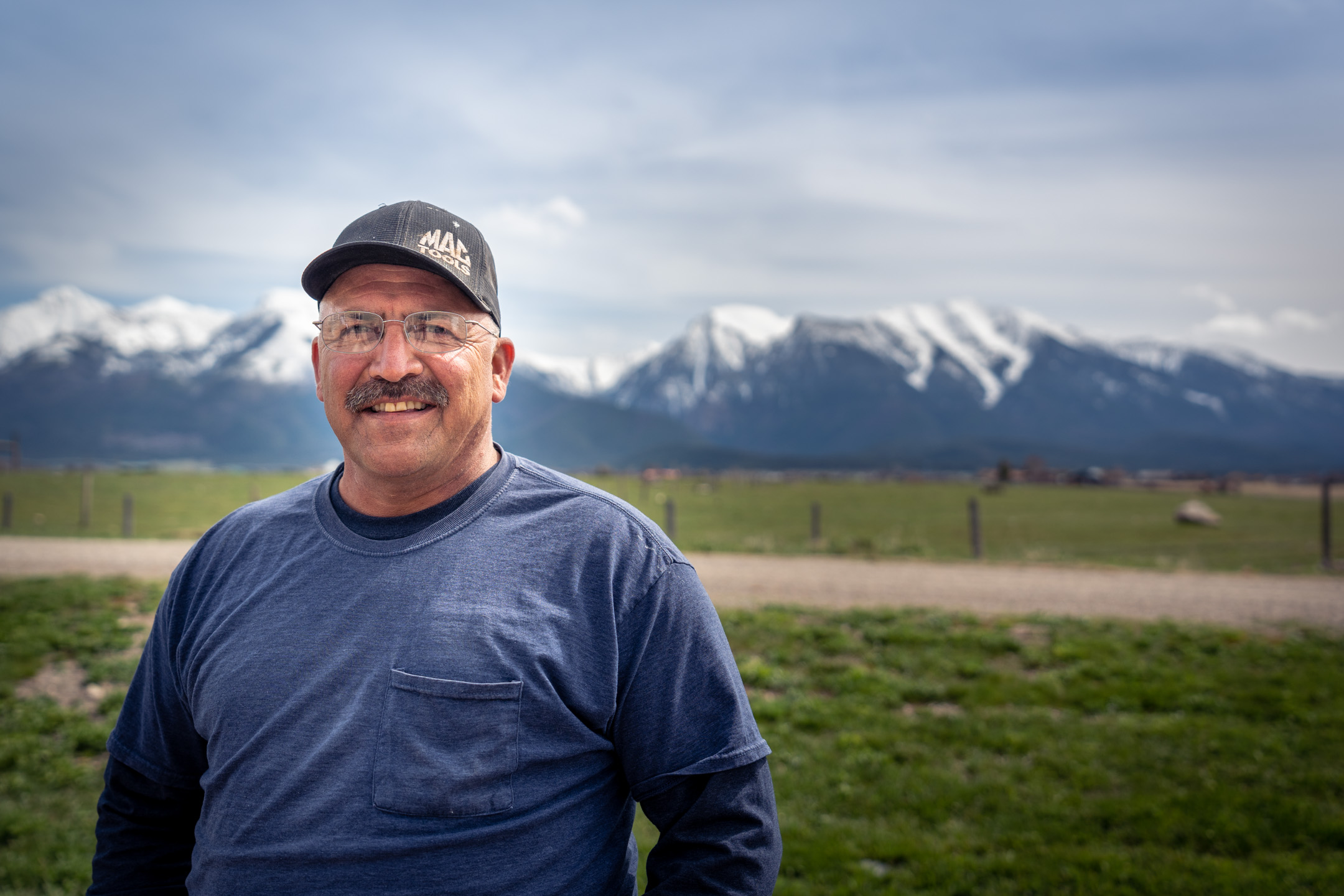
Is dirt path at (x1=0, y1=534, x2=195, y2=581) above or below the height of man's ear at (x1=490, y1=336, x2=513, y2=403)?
below

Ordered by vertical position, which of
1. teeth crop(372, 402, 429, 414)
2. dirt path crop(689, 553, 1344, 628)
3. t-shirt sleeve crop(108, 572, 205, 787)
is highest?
teeth crop(372, 402, 429, 414)

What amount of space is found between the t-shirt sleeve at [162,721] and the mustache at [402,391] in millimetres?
722

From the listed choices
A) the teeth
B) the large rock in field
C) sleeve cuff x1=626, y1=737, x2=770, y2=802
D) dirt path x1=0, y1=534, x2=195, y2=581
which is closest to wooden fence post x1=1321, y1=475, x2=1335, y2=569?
the large rock in field

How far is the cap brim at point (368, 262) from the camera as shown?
2117 millimetres

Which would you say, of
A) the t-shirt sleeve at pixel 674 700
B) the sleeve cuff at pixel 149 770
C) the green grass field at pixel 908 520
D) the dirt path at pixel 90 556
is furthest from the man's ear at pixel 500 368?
the green grass field at pixel 908 520

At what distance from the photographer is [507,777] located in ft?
6.17

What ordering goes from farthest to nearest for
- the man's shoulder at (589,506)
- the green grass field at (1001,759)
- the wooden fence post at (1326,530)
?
the wooden fence post at (1326,530)
the green grass field at (1001,759)
the man's shoulder at (589,506)

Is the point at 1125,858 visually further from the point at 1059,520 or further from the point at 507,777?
the point at 1059,520

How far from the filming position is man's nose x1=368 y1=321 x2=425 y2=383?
85.5 inches

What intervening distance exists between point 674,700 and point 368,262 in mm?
1376

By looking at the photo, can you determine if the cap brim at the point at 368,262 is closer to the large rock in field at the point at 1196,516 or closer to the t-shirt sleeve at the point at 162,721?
the t-shirt sleeve at the point at 162,721

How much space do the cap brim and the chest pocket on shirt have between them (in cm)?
98

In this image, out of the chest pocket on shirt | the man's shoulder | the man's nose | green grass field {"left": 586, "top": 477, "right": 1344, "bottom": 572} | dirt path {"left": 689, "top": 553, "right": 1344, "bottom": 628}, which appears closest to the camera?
the chest pocket on shirt

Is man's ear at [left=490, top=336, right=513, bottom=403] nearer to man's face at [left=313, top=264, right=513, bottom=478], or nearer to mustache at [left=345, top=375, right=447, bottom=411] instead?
man's face at [left=313, top=264, right=513, bottom=478]
